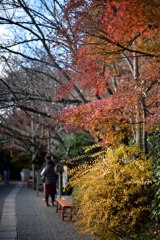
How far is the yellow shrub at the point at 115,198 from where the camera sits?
505 centimetres

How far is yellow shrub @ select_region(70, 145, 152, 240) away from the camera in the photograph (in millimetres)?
5051

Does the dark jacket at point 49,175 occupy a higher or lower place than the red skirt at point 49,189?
higher

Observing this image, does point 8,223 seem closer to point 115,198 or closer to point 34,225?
point 34,225

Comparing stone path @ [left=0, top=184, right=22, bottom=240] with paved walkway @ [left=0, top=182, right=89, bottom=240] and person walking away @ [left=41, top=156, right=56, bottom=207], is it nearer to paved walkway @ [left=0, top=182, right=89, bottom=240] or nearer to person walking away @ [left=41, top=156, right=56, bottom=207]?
paved walkway @ [left=0, top=182, right=89, bottom=240]

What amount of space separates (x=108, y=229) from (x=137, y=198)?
1.00 m

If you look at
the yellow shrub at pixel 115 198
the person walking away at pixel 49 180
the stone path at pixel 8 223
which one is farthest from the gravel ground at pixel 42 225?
the yellow shrub at pixel 115 198

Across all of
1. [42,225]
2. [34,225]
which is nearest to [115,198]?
[42,225]

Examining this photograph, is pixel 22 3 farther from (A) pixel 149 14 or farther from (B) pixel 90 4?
(A) pixel 149 14

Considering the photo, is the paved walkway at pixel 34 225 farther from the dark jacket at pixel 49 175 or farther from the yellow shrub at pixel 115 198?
Result: the dark jacket at pixel 49 175

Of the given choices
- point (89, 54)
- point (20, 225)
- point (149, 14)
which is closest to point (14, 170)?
point (20, 225)

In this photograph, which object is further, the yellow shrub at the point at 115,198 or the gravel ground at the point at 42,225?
the gravel ground at the point at 42,225

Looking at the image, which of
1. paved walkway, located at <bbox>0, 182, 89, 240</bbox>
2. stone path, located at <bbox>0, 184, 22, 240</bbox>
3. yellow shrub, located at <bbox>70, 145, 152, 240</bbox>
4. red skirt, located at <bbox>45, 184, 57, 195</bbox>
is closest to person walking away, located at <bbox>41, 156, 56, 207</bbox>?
red skirt, located at <bbox>45, 184, 57, 195</bbox>

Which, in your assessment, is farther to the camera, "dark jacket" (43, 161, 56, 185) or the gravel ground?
"dark jacket" (43, 161, 56, 185)

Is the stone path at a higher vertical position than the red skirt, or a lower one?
lower
